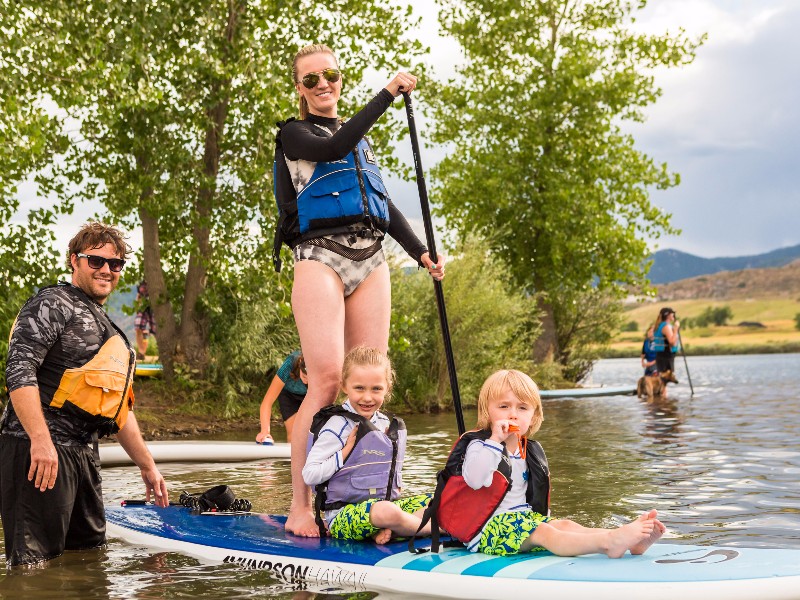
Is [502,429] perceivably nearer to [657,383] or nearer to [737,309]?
[657,383]

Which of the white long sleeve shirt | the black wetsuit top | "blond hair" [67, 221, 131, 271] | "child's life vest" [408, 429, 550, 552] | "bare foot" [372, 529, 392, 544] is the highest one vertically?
the black wetsuit top

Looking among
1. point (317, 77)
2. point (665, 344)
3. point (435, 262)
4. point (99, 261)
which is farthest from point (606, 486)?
point (665, 344)

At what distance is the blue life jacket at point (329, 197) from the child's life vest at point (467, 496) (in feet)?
4.56

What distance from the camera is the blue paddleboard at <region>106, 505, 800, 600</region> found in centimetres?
383

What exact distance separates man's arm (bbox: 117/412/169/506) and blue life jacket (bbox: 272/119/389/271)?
1325 mm

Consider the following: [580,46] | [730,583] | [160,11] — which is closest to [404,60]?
[160,11]

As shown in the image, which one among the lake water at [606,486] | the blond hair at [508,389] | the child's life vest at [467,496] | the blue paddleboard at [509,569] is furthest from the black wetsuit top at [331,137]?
the lake water at [606,486]

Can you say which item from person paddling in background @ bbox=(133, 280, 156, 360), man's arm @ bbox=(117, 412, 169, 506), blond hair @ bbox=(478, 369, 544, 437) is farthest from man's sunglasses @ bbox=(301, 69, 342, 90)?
person paddling in background @ bbox=(133, 280, 156, 360)

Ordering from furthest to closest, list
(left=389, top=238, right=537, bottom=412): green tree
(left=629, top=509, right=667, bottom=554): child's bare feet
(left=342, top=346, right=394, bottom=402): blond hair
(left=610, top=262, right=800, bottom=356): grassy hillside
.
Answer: (left=610, top=262, right=800, bottom=356): grassy hillside → (left=389, top=238, right=537, bottom=412): green tree → (left=342, top=346, right=394, bottom=402): blond hair → (left=629, top=509, right=667, bottom=554): child's bare feet

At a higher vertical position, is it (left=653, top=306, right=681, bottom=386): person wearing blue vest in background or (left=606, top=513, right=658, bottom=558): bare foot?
(left=653, top=306, right=681, bottom=386): person wearing blue vest in background

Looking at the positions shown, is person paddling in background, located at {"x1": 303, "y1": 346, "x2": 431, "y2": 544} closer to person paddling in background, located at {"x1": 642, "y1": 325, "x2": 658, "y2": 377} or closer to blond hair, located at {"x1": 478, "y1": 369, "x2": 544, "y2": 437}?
blond hair, located at {"x1": 478, "y1": 369, "x2": 544, "y2": 437}

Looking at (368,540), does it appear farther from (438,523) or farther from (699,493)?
(699,493)

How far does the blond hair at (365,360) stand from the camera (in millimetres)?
4887

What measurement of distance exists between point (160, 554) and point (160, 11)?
1161 centimetres
